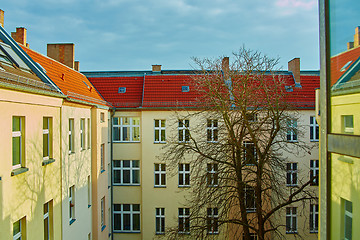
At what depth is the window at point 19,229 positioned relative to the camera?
323 inches

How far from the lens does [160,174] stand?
19422 millimetres

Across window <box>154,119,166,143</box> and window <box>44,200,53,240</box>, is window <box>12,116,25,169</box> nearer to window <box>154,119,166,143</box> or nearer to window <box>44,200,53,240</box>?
window <box>44,200,53,240</box>

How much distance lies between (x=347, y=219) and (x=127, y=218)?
1877 cm

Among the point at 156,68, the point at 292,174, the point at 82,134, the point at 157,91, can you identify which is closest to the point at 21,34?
the point at 82,134

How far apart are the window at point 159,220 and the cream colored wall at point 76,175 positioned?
5.20 meters

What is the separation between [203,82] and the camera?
41.6ft

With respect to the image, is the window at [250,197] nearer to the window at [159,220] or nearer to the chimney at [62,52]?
the window at [159,220]

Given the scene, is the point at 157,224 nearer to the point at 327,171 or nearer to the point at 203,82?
the point at 203,82

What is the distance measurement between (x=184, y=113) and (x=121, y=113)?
162 inches

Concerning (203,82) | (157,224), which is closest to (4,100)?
(203,82)

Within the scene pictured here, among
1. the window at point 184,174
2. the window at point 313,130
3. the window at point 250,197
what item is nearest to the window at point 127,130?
the window at point 184,174

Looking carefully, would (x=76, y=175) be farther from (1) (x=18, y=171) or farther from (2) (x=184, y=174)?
(2) (x=184, y=174)

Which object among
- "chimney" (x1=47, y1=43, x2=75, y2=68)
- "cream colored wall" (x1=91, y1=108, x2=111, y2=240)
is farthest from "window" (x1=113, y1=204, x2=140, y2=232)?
"chimney" (x1=47, y1=43, x2=75, y2=68)

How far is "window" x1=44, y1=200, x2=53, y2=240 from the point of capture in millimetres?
10243
